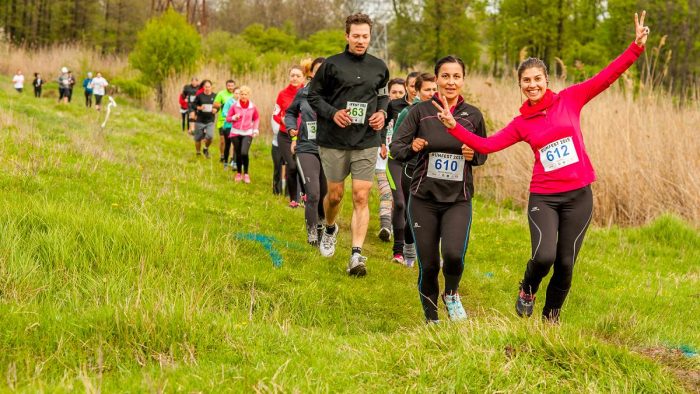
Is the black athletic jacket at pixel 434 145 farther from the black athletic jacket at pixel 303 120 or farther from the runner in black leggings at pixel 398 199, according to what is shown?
the black athletic jacket at pixel 303 120

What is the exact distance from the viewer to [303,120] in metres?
7.74

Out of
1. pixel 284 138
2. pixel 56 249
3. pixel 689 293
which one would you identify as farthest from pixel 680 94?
pixel 56 249

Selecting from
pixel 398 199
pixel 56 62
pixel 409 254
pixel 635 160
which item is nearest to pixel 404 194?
pixel 398 199

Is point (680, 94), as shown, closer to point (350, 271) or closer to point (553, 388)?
point (350, 271)

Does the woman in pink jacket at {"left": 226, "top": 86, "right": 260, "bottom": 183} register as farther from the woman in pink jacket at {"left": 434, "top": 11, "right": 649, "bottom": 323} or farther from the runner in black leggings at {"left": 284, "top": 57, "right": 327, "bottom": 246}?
the woman in pink jacket at {"left": 434, "top": 11, "right": 649, "bottom": 323}

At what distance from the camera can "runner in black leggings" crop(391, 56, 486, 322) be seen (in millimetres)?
4801

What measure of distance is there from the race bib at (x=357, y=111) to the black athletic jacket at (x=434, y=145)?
3.96 feet

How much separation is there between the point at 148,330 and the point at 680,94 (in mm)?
11192

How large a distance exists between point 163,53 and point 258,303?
26588mm

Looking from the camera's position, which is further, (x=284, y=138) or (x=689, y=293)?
(x=284, y=138)

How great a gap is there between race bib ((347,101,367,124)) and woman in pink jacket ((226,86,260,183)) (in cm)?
557

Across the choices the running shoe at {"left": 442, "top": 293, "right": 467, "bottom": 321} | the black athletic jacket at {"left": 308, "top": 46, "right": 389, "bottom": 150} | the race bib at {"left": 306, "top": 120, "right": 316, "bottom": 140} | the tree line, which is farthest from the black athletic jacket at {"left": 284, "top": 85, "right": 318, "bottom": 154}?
the tree line

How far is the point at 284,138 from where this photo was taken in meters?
9.92

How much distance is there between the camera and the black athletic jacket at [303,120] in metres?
7.57
